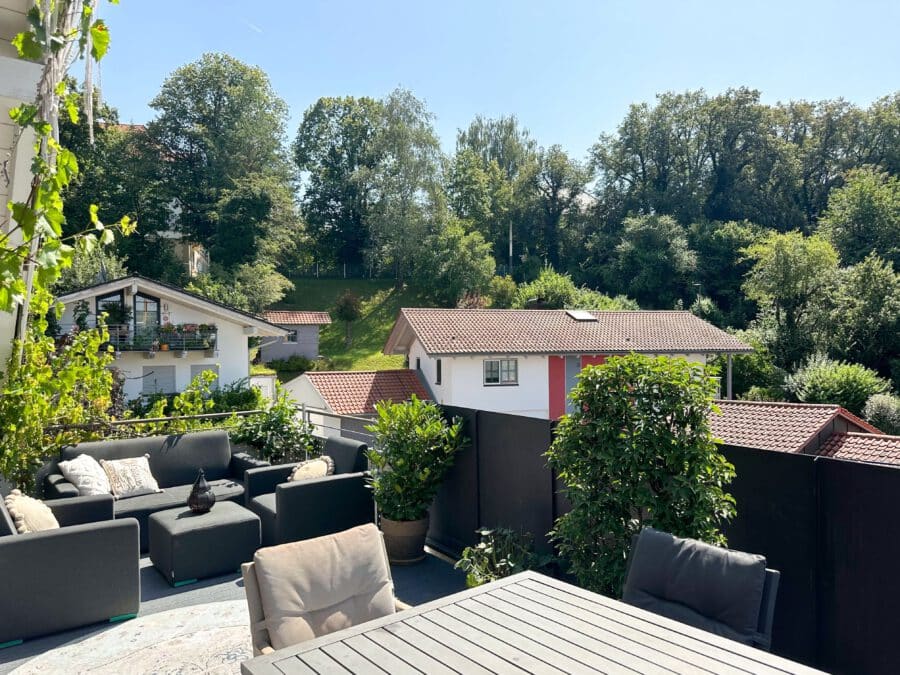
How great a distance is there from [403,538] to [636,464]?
2627mm

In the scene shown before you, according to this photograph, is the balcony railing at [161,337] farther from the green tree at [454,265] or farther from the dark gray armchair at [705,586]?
the dark gray armchair at [705,586]

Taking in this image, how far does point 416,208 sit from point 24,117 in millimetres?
32220

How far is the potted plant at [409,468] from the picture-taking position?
538 cm

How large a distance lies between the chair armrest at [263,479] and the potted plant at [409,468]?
1.20 m

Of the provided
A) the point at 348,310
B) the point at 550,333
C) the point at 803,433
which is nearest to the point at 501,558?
the point at 803,433

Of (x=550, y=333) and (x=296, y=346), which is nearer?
(x=550, y=333)

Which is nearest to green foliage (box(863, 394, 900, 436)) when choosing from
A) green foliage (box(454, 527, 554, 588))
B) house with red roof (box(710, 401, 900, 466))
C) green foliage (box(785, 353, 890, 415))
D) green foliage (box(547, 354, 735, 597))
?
green foliage (box(785, 353, 890, 415))

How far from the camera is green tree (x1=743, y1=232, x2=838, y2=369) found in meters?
25.0

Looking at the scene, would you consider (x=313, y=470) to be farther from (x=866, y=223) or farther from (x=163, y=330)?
(x=866, y=223)

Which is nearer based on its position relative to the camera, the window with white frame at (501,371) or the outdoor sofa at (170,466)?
the outdoor sofa at (170,466)

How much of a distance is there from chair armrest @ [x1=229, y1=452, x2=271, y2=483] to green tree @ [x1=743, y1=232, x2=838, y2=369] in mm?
23546

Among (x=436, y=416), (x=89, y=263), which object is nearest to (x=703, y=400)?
(x=436, y=416)

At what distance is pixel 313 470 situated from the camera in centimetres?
590

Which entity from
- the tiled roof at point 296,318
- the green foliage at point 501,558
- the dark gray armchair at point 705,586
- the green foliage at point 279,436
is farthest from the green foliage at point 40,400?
the tiled roof at point 296,318
